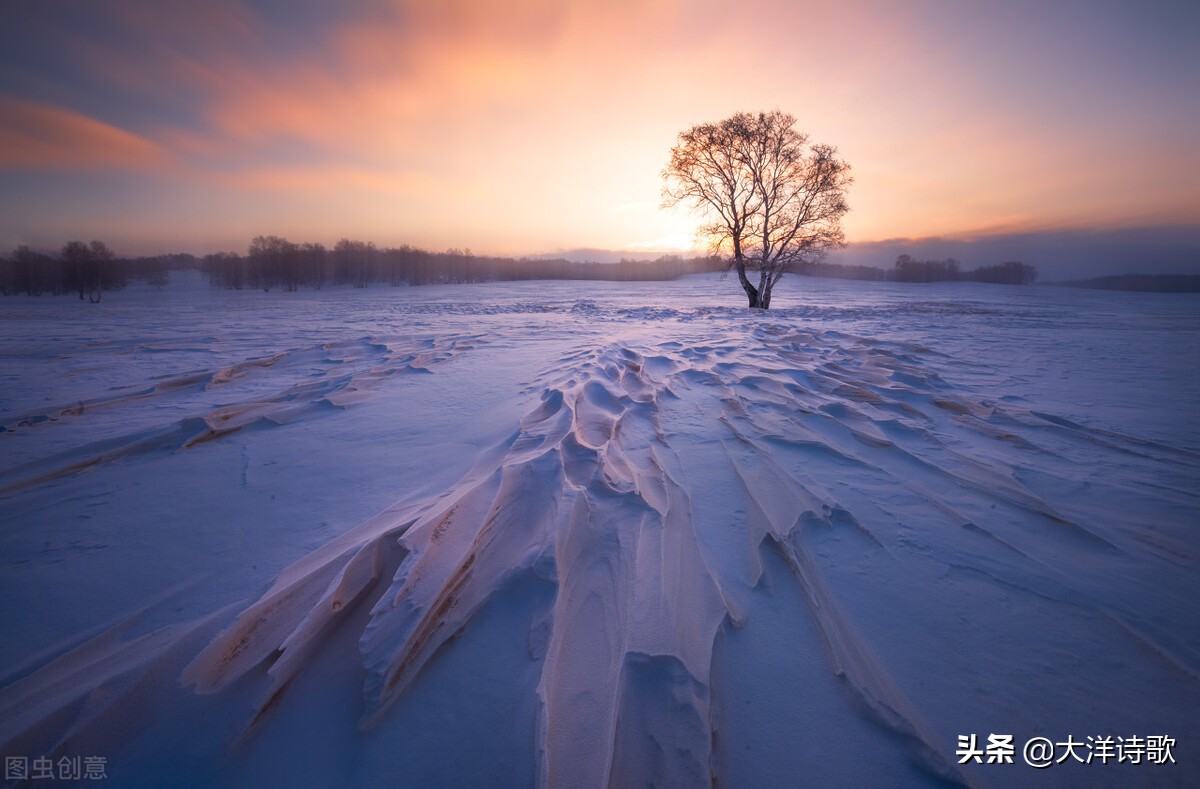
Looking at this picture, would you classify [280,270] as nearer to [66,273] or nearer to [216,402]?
[66,273]

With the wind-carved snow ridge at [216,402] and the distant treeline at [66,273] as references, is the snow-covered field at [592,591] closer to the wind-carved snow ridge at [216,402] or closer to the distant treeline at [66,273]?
the wind-carved snow ridge at [216,402]

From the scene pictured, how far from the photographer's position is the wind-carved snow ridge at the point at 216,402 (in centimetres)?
263

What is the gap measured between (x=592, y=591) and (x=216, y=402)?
405cm

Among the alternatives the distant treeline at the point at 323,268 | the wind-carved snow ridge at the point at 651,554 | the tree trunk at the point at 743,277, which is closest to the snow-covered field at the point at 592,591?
the wind-carved snow ridge at the point at 651,554

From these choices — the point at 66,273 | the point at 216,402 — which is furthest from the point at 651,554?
the point at 66,273

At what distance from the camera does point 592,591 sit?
1.60m

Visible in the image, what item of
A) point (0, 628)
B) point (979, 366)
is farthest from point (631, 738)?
point (979, 366)

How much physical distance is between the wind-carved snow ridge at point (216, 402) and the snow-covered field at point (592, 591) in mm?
46

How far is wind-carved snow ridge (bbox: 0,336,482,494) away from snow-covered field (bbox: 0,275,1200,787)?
0.15ft

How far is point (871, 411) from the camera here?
11.6 ft

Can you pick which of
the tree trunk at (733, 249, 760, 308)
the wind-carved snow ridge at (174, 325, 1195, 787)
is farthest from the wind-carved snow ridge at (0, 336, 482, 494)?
the tree trunk at (733, 249, 760, 308)

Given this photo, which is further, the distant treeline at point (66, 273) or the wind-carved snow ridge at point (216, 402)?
the distant treeline at point (66, 273)

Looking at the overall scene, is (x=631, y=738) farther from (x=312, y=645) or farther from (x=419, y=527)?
(x=419, y=527)

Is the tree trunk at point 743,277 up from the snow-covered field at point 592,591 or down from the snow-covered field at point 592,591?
up
